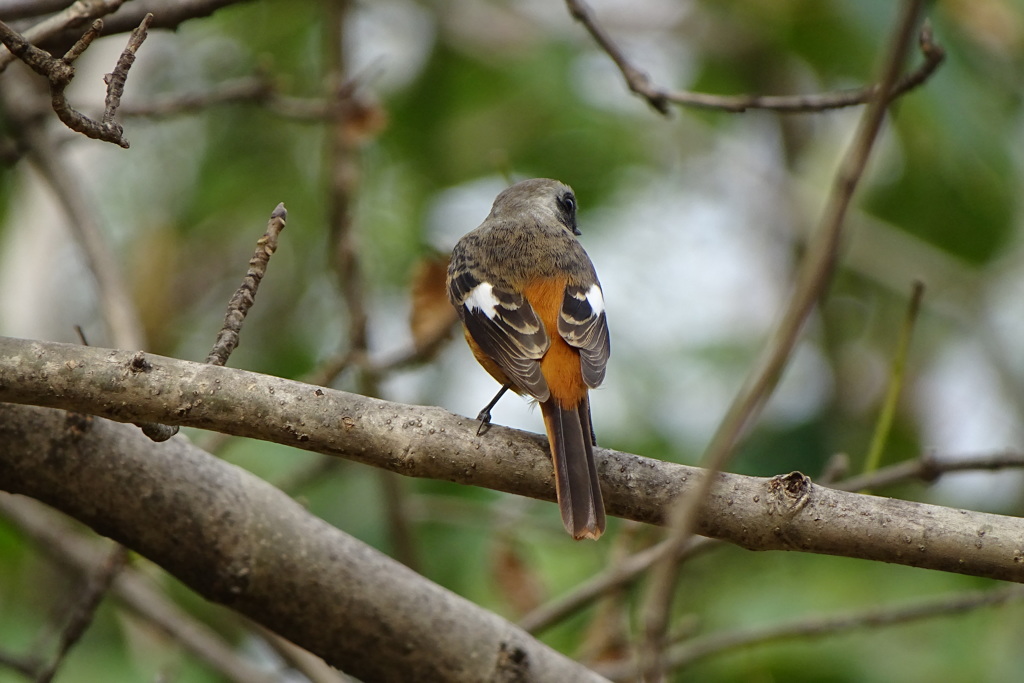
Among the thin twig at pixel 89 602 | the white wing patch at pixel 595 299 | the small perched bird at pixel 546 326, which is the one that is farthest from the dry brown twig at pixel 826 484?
the thin twig at pixel 89 602

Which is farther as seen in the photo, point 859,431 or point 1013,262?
point 1013,262

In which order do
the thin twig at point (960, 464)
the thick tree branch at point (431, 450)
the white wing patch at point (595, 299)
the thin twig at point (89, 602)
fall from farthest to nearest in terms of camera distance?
1. the white wing patch at point (595, 299)
2. the thin twig at point (89, 602)
3. the thin twig at point (960, 464)
4. the thick tree branch at point (431, 450)

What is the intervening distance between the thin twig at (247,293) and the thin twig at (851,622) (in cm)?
191

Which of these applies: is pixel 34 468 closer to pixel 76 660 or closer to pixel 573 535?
pixel 573 535

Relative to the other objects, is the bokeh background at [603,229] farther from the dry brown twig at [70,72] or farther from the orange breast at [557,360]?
the dry brown twig at [70,72]

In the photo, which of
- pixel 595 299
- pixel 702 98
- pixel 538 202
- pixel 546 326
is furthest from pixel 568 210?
pixel 702 98

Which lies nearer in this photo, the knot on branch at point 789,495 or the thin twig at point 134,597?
the knot on branch at point 789,495

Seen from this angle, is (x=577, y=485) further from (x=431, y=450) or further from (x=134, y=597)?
(x=134, y=597)

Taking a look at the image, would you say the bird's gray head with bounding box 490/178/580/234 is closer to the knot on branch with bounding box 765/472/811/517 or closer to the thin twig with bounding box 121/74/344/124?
the thin twig with bounding box 121/74/344/124

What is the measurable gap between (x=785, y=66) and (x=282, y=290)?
3861 mm

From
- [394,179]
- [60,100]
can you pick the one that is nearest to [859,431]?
[394,179]

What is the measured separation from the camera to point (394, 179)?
731cm

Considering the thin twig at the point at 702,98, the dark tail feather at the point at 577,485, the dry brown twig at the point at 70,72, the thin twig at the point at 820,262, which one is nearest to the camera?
the thin twig at the point at 820,262

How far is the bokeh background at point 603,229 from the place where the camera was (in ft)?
17.7
